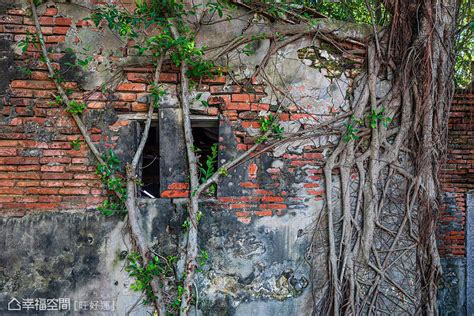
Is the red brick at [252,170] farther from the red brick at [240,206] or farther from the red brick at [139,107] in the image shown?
the red brick at [139,107]

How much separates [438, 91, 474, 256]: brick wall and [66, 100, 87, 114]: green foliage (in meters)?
3.86

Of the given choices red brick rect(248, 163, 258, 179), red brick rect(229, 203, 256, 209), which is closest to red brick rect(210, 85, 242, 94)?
red brick rect(248, 163, 258, 179)

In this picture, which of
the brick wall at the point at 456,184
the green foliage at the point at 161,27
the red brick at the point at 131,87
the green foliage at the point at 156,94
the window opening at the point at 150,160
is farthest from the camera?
the brick wall at the point at 456,184

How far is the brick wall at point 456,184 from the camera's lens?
4402 mm

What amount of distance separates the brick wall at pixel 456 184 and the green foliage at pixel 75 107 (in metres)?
3.86

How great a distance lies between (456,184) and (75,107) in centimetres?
413

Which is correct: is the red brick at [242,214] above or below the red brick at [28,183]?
below

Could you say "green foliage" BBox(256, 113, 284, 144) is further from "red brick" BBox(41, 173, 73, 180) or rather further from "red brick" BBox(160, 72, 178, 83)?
"red brick" BBox(41, 173, 73, 180)

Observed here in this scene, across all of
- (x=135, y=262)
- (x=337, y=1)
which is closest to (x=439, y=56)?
(x=337, y=1)

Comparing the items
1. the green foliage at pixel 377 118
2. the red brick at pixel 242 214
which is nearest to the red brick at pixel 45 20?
the red brick at pixel 242 214

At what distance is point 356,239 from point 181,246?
57.5 inches

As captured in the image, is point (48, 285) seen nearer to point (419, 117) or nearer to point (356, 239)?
Result: point (356, 239)

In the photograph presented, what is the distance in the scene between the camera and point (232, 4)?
129 inches

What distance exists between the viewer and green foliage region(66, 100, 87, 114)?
10.2 feet
